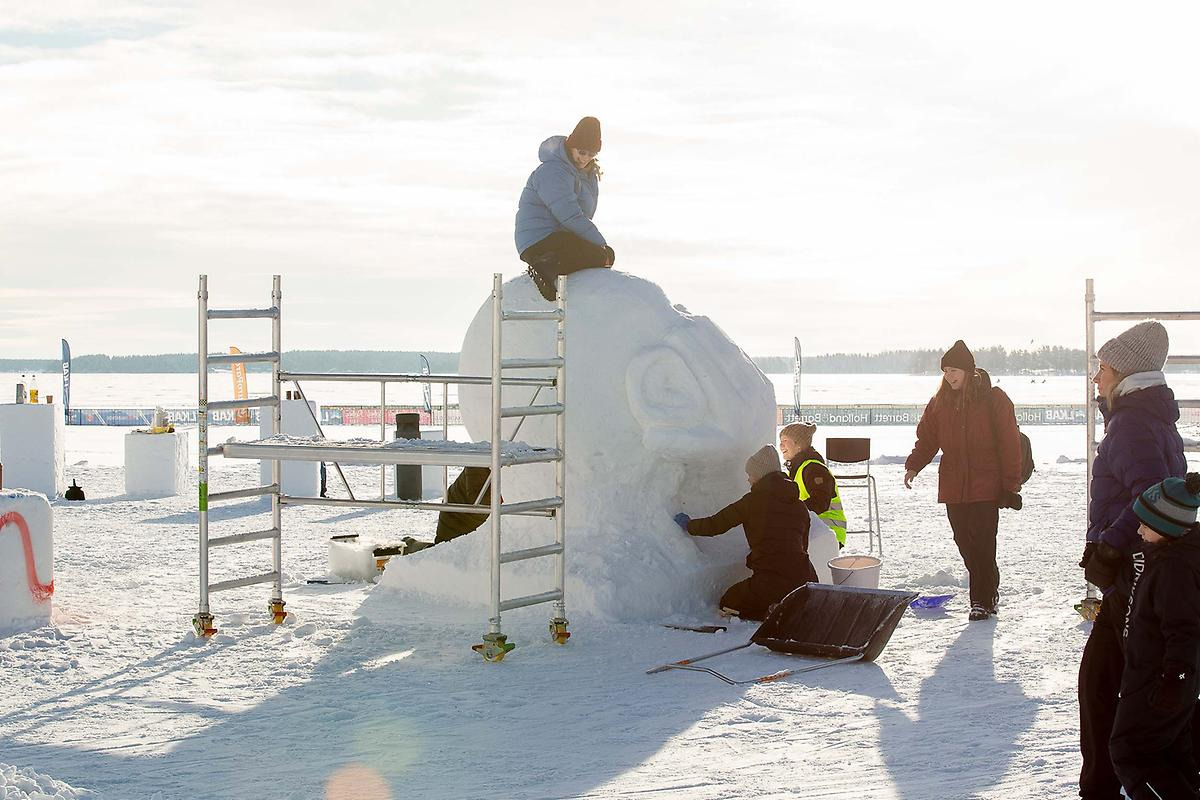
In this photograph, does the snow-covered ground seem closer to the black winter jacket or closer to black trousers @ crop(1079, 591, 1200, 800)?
black trousers @ crop(1079, 591, 1200, 800)

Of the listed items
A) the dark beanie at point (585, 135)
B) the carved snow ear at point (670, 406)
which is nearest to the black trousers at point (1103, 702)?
the carved snow ear at point (670, 406)

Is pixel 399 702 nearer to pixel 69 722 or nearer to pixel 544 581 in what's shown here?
pixel 69 722

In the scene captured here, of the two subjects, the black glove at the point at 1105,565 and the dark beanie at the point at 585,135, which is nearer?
the black glove at the point at 1105,565

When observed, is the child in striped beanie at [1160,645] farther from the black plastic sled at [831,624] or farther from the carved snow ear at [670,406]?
the carved snow ear at [670,406]

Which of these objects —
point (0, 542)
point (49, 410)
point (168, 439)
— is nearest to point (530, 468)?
point (0, 542)

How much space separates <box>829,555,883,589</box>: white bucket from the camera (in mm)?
7871

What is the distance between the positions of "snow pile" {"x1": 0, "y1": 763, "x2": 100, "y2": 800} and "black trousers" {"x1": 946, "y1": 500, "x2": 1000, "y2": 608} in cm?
502

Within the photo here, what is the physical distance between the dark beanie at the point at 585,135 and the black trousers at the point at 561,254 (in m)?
0.52

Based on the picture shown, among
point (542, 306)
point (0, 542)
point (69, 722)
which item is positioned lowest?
point (69, 722)

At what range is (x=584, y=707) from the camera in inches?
221

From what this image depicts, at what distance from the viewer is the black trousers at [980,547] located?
24.7 ft

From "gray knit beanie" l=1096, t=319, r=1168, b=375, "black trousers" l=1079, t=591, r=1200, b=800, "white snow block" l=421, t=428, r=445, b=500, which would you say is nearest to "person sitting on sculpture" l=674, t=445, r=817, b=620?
"gray knit beanie" l=1096, t=319, r=1168, b=375

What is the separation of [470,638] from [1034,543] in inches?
228

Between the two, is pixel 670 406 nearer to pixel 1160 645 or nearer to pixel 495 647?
pixel 495 647
